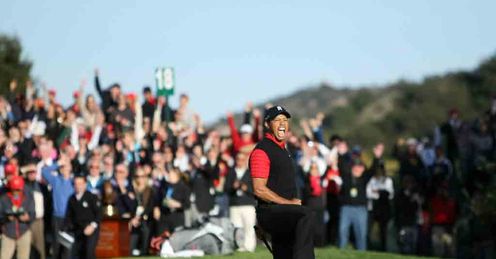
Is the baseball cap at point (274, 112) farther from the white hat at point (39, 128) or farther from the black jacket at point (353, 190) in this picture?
the white hat at point (39, 128)

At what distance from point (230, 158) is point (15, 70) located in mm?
29972

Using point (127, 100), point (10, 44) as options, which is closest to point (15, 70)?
point (10, 44)

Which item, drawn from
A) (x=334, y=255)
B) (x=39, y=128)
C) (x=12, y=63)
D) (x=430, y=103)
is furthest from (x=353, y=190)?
(x=430, y=103)

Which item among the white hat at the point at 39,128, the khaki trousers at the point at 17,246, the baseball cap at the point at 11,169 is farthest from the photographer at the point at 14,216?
the white hat at the point at 39,128

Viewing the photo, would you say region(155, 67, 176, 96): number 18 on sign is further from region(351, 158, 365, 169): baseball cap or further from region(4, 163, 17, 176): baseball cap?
region(4, 163, 17, 176): baseball cap

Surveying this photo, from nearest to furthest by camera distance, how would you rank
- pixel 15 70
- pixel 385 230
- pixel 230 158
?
pixel 230 158
pixel 385 230
pixel 15 70

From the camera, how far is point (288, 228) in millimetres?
16297

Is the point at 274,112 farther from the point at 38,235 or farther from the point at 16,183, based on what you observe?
the point at 38,235

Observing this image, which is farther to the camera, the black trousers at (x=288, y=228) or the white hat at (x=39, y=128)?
the white hat at (x=39, y=128)

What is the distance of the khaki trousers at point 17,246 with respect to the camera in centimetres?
2505

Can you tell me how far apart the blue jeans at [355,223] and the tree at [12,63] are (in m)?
27.8

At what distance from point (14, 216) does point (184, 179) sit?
14.6ft

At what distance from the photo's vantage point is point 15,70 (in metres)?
58.1

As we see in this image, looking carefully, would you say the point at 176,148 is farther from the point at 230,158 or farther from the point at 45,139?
the point at 45,139
